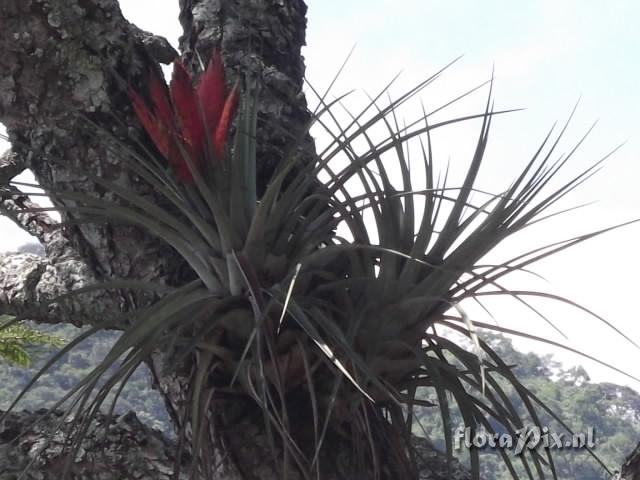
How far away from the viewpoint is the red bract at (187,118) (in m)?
1.28

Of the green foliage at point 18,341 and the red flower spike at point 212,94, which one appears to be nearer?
the red flower spike at point 212,94

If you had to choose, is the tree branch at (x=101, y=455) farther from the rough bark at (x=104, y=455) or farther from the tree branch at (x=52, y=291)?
the tree branch at (x=52, y=291)

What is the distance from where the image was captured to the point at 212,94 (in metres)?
1.33

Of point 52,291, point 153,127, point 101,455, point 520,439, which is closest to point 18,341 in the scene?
point 52,291

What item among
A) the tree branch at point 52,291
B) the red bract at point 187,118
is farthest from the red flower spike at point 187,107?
the tree branch at point 52,291

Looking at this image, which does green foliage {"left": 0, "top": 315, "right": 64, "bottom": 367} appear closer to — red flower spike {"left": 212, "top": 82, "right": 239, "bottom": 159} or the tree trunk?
the tree trunk

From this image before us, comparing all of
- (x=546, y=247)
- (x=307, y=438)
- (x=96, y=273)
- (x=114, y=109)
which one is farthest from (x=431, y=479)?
(x=114, y=109)

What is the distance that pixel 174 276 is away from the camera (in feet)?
4.65

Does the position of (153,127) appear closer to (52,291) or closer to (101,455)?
(101,455)

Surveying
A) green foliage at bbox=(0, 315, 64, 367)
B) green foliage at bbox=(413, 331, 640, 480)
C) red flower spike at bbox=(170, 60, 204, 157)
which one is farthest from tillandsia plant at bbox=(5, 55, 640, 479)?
green foliage at bbox=(413, 331, 640, 480)

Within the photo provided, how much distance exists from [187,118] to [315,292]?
30cm

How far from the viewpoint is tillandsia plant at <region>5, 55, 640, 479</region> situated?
1185 mm

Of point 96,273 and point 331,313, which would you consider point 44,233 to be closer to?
point 96,273

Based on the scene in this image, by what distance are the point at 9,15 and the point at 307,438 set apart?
80 cm
